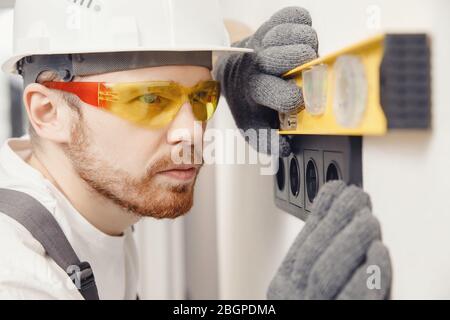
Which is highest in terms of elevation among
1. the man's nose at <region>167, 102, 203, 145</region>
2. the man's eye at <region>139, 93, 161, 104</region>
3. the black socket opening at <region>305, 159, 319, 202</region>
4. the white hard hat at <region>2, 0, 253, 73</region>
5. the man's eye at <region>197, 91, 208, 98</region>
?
the white hard hat at <region>2, 0, 253, 73</region>

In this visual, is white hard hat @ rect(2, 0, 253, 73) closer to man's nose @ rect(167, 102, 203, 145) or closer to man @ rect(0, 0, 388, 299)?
man @ rect(0, 0, 388, 299)

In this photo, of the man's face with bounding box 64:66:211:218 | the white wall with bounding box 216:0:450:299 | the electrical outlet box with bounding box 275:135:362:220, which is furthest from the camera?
the man's face with bounding box 64:66:211:218

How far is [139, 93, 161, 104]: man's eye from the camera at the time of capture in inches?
34.4

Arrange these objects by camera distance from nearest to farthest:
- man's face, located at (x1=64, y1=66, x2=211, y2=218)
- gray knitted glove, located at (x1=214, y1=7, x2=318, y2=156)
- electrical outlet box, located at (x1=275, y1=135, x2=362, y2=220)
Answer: electrical outlet box, located at (x1=275, y1=135, x2=362, y2=220)
gray knitted glove, located at (x1=214, y1=7, x2=318, y2=156)
man's face, located at (x1=64, y1=66, x2=211, y2=218)

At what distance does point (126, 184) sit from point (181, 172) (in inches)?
4.7

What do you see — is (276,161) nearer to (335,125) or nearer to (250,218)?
(250,218)

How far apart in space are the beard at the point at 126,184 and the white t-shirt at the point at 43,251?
82 mm

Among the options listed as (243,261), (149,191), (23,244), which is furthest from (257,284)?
(23,244)

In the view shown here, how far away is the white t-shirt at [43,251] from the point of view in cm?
72

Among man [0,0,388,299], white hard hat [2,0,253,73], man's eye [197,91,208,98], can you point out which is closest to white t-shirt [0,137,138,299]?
man [0,0,388,299]

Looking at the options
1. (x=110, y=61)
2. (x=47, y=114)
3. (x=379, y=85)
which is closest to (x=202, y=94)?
(x=110, y=61)

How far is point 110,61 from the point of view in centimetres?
89

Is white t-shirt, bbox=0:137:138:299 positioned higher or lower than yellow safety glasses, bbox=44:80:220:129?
lower
